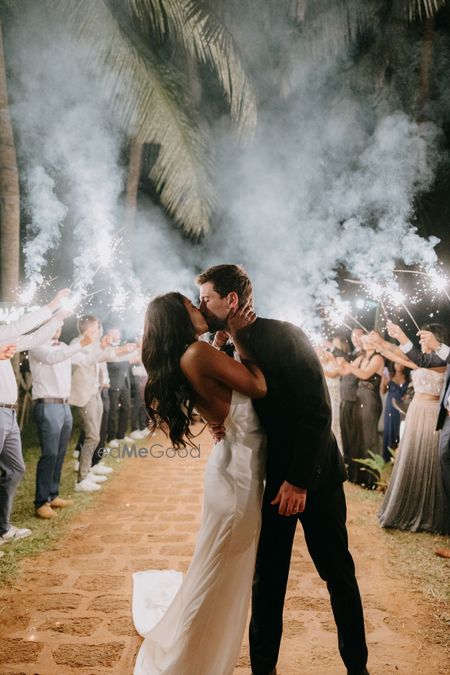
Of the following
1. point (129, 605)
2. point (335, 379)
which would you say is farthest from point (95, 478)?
point (335, 379)

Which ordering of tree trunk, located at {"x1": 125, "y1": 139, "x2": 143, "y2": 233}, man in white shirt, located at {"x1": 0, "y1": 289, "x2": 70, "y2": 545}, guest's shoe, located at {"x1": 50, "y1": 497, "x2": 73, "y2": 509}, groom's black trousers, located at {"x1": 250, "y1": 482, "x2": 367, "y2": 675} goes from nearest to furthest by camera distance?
1. groom's black trousers, located at {"x1": 250, "y1": 482, "x2": 367, "y2": 675}
2. man in white shirt, located at {"x1": 0, "y1": 289, "x2": 70, "y2": 545}
3. guest's shoe, located at {"x1": 50, "y1": 497, "x2": 73, "y2": 509}
4. tree trunk, located at {"x1": 125, "y1": 139, "x2": 143, "y2": 233}

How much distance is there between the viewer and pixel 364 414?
7.56 metres

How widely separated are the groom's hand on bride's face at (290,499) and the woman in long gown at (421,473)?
3.43m

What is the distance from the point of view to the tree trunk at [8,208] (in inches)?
304

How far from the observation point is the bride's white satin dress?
2482mm

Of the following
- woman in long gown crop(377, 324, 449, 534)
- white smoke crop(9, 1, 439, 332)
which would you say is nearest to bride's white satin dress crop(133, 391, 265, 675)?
woman in long gown crop(377, 324, 449, 534)

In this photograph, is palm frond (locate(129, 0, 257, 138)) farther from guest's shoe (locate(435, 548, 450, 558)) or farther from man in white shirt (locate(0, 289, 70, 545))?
guest's shoe (locate(435, 548, 450, 558))

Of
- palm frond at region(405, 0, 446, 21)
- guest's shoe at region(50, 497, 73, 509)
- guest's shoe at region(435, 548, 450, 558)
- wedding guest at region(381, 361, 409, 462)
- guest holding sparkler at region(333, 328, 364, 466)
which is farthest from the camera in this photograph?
palm frond at region(405, 0, 446, 21)

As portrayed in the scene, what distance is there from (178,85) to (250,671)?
9.95 metres

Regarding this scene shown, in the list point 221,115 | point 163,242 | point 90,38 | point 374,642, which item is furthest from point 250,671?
point 163,242

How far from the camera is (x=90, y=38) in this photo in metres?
8.16

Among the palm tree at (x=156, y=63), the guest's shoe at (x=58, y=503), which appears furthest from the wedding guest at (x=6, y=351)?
the palm tree at (x=156, y=63)

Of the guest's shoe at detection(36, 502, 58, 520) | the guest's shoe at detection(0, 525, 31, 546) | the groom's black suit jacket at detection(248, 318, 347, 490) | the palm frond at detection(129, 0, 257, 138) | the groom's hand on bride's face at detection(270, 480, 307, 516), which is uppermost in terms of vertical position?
the palm frond at detection(129, 0, 257, 138)

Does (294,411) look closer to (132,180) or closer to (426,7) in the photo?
(426,7)
